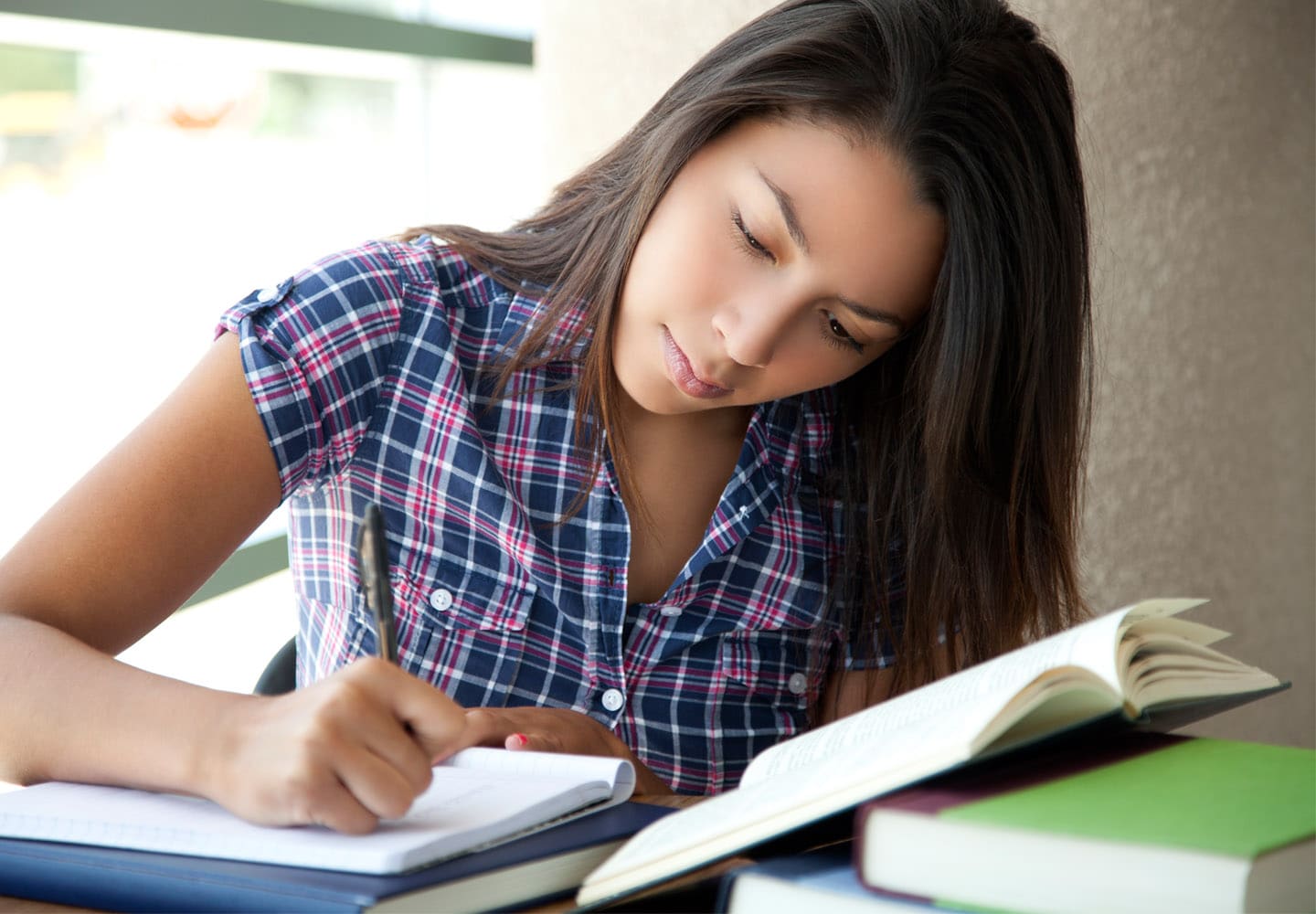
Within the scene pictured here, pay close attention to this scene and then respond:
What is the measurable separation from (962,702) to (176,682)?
430 mm

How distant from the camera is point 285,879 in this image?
57 centimetres

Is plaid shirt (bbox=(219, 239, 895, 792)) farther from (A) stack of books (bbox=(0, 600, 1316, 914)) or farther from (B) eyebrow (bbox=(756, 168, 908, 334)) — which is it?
(A) stack of books (bbox=(0, 600, 1316, 914))

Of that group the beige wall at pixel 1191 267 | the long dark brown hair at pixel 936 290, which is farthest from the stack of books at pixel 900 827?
the beige wall at pixel 1191 267

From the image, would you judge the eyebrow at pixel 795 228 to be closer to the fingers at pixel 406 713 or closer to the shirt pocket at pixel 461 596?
the shirt pocket at pixel 461 596

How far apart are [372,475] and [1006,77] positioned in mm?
650

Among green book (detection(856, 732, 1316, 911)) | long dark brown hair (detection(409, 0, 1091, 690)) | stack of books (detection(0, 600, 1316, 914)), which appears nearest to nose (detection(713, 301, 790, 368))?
long dark brown hair (detection(409, 0, 1091, 690))

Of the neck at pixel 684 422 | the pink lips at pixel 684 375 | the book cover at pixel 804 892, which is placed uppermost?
the pink lips at pixel 684 375

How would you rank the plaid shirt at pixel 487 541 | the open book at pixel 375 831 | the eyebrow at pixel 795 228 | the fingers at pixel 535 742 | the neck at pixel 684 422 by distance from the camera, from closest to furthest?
1. the open book at pixel 375 831
2. the fingers at pixel 535 742
3. the eyebrow at pixel 795 228
4. the plaid shirt at pixel 487 541
5. the neck at pixel 684 422

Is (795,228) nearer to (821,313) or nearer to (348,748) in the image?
(821,313)

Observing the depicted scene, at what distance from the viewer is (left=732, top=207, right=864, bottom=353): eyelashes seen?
1.05 metres

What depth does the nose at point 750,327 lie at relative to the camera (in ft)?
3.41

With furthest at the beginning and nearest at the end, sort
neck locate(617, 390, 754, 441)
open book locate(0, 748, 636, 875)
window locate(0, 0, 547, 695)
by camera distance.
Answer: window locate(0, 0, 547, 695)
neck locate(617, 390, 754, 441)
open book locate(0, 748, 636, 875)

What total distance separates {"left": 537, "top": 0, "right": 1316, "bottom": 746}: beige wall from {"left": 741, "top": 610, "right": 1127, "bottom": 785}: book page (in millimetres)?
1189

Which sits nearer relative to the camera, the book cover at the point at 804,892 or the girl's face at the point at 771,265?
the book cover at the point at 804,892
